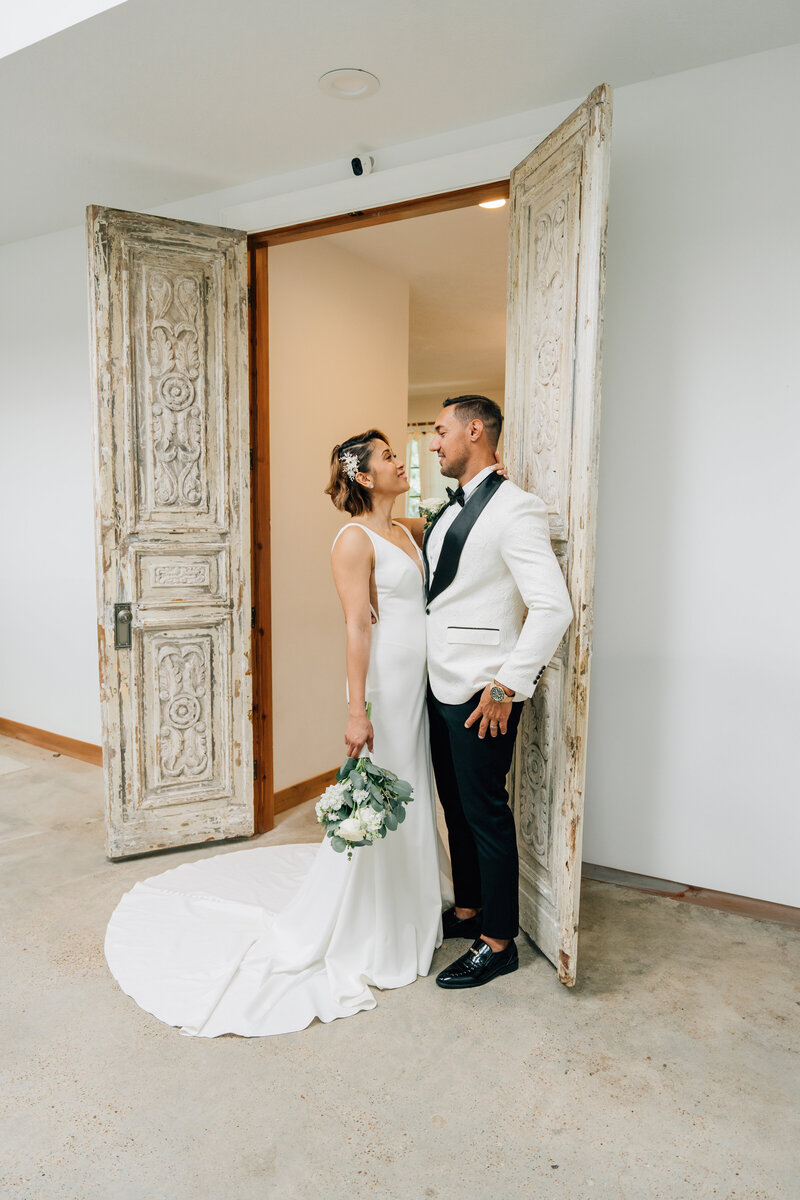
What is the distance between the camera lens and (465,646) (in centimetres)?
230

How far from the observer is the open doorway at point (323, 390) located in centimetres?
380

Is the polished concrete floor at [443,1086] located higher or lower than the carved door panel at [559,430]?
lower

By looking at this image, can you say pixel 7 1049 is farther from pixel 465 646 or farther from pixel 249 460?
pixel 249 460

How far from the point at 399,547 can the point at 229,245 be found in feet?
5.53

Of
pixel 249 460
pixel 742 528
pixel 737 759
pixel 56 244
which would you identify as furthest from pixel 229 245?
pixel 737 759

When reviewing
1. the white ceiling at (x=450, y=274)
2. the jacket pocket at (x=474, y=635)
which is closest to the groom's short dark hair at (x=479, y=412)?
the jacket pocket at (x=474, y=635)

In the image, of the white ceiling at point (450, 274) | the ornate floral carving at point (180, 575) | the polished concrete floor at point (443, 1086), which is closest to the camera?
the polished concrete floor at point (443, 1086)

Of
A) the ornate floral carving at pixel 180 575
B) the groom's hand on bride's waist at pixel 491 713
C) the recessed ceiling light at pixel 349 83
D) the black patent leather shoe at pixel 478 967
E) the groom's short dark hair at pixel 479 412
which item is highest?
the recessed ceiling light at pixel 349 83

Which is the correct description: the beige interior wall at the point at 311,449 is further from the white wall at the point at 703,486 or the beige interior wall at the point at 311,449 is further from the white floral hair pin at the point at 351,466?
the white wall at the point at 703,486

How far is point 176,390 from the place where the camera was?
323cm

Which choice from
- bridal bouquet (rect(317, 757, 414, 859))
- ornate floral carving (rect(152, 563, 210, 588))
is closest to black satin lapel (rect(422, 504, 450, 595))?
bridal bouquet (rect(317, 757, 414, 859))

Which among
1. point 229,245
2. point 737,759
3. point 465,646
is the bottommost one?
point 737,759

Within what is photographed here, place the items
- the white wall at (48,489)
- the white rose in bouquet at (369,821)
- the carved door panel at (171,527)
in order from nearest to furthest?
the white rose in bouquet at (369,821), the carved door panel at (171,527), the white wall at (48,489)

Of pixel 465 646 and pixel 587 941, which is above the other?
pixel 465 646
